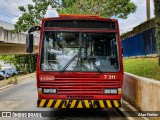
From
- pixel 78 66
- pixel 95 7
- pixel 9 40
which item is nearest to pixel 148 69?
pixel 78 66

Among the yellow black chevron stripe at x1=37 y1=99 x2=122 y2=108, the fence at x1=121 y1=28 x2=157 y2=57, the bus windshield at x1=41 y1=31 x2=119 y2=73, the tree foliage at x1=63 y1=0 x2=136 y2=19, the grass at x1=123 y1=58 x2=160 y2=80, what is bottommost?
the yellow black chevron stripe at x1=37 y1=99 x2=122 y2=108

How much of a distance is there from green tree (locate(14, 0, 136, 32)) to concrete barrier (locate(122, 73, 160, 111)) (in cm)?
2482

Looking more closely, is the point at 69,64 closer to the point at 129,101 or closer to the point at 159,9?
the point at 129,101

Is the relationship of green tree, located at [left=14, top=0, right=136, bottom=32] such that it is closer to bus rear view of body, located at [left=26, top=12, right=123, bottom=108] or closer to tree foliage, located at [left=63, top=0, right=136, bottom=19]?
tree foliage, located at [left=63, top=0, right=136, bottom=19]

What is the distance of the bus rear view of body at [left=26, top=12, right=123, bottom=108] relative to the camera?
9664 millimetres

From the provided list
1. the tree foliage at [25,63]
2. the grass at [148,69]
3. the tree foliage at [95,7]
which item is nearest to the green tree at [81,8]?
the tree foliage at [95,7]

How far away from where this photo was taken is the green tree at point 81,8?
36750 mm

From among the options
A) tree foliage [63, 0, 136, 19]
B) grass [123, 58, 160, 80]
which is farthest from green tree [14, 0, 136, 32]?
grass [123, 58, 160, 80]

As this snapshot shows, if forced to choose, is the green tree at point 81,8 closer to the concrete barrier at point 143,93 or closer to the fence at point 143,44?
the fence at point 143,44

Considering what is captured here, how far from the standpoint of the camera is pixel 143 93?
9.74 meters

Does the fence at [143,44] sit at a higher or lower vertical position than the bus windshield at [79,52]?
higher

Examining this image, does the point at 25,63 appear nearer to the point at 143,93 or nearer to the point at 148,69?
the point at 148,69

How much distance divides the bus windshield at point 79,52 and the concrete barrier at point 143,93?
1.02 metres

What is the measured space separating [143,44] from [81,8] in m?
12.5
